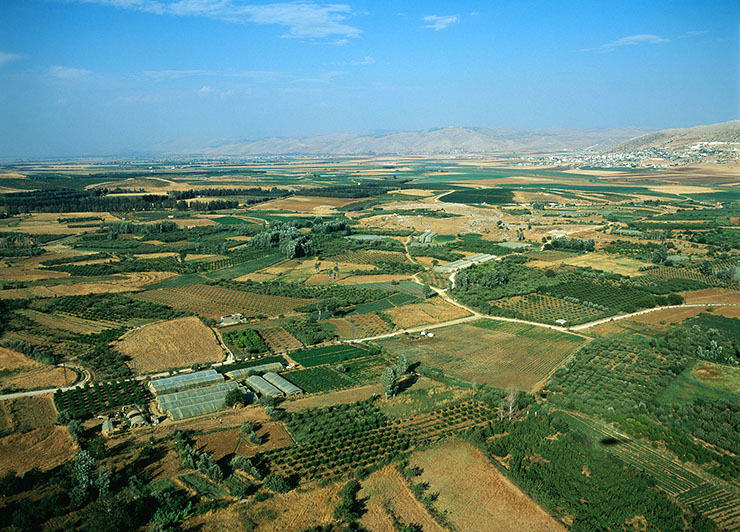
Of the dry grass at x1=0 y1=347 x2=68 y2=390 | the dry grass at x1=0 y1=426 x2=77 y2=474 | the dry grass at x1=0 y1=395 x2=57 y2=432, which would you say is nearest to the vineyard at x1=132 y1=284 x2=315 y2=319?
the dry grass at x1=0 y1=347 x2=68 y2=390

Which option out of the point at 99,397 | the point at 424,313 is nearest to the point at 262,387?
the point at 99,397

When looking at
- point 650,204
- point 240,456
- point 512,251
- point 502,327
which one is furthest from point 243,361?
point 650,204

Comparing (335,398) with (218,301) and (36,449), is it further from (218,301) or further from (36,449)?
(218,301)

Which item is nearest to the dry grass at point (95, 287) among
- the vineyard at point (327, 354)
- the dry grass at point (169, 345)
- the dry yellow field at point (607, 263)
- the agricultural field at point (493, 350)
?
the dry grass at point (169, 345)

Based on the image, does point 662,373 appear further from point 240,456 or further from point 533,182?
point 533,182

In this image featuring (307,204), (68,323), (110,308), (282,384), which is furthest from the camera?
(307,204)

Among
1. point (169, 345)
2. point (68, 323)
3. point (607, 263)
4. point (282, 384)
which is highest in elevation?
point (68, 323)

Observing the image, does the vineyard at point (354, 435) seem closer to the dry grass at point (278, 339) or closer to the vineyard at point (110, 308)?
the dry grass at point (278, 339)
